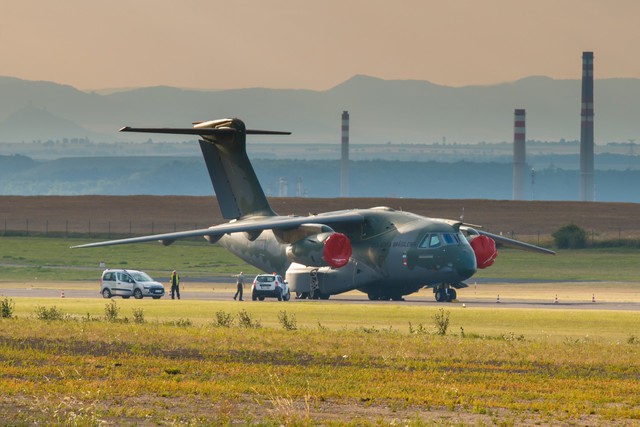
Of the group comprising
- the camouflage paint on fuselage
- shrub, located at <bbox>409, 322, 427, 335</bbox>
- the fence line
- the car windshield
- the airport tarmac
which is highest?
the fence line

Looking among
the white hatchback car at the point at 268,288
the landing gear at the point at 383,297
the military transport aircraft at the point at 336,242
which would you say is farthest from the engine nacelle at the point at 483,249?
the white hatchback car at the point at 268,288

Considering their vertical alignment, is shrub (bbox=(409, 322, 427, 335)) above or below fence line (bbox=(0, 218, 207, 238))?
below

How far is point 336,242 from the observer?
62.3m

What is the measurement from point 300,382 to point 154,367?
4.07 meters

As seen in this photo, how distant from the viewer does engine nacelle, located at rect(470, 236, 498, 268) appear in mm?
64500

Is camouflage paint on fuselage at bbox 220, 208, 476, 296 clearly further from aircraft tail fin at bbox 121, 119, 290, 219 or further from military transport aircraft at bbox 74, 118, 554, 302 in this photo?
aircraft tail fin at bbox 121, 119, 290, 219

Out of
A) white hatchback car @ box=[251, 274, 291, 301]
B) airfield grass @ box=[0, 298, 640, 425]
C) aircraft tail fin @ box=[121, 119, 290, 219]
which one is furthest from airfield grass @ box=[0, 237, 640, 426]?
aircraft tail fin @ box=[121, 119, 290, 219]

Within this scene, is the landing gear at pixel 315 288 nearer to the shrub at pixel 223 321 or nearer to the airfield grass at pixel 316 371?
the airfield grass at pixel 316 371

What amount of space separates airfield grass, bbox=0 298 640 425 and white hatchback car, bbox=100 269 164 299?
22449 millimetres

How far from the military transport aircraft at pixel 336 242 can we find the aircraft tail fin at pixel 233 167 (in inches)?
2.0

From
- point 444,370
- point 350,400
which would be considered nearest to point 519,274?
point 444,370

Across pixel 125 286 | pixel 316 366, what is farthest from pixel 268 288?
pixel 316 366

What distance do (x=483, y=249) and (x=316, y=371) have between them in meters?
36.0

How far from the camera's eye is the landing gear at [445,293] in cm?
6328
